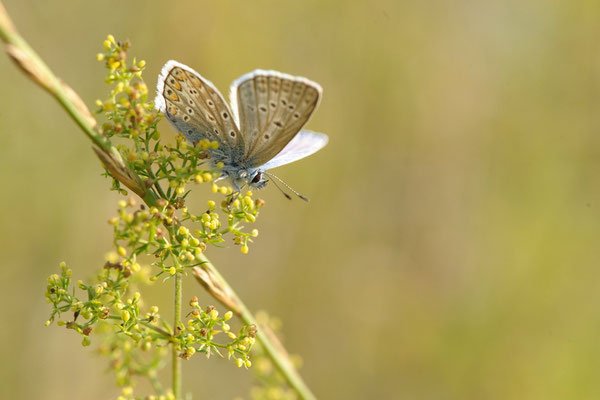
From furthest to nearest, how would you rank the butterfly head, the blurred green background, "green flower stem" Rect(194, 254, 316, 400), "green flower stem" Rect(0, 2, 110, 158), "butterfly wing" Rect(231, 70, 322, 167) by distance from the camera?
the blurred green background, the butterfly head, "butterfly wing" Rect(231, 70, 322, 167), "green flower stem" Rect(194, 254, 316, 400), "green flower stem" Rect(0, 2, 110, 158)

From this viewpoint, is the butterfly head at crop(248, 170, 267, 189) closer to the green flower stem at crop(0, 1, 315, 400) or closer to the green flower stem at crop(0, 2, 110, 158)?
the green flower stem at crop(0, 1, 315, 400)

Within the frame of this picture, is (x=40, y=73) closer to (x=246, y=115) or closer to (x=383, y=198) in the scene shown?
(x=246, y=115)

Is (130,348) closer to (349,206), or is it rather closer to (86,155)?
(86,155)

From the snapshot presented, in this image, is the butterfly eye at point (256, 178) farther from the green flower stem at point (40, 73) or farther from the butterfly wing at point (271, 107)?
the green flower stem at point (40, 73)

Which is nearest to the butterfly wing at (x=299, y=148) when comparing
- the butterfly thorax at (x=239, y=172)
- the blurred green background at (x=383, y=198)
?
the butterfly thorax at (x=239, y=172)

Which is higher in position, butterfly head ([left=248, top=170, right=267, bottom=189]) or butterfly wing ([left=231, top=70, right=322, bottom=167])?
butterfly wing ([left=231, top=70, right=322, bottom=167])

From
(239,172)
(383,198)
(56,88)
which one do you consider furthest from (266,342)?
(383,198)

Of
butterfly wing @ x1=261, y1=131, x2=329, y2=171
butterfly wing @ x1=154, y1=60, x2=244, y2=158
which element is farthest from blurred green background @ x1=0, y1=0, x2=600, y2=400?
butterfly wing @ x1=154, y1=60, x2=244, y2=158
